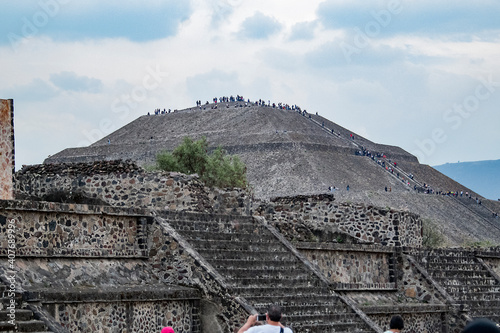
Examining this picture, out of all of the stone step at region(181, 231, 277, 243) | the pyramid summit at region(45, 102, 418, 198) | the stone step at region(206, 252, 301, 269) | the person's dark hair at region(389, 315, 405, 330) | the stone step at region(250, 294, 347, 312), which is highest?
the pyramid summit at region(45, 102, 418, 198)

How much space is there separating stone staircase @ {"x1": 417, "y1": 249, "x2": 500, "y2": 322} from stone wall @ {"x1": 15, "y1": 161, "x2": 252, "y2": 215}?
7033 mm

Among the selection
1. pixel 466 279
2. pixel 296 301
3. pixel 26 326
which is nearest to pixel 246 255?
pixel 296 301

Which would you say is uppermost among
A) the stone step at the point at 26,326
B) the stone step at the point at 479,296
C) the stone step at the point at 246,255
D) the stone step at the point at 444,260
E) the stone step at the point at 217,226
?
the stone step at the point at 217,226

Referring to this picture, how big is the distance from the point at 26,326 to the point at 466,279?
17.7 meters

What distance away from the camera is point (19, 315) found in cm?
1516

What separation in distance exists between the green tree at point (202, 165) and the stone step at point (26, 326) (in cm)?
3203

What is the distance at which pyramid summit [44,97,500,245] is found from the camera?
98688 millimetres

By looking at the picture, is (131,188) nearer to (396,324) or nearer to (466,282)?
(466,282)

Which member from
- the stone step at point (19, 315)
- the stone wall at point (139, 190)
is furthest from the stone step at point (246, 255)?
the stone step at point (19, 315)

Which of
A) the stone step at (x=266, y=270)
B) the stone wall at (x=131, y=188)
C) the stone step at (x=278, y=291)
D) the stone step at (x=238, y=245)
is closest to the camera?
the stone step at (x=278, y=291)

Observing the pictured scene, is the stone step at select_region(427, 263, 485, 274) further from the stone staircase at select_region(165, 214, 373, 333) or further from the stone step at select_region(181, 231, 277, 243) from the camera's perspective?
the stone step at select_region(181, 231, 277, 243)

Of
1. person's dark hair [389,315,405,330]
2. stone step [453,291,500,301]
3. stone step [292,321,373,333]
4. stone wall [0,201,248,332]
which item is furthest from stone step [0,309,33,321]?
stone step [453,291,500,301]

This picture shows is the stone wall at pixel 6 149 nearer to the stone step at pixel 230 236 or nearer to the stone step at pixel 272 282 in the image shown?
the stone step at pixel 230 236

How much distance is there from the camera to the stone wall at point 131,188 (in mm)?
22719
